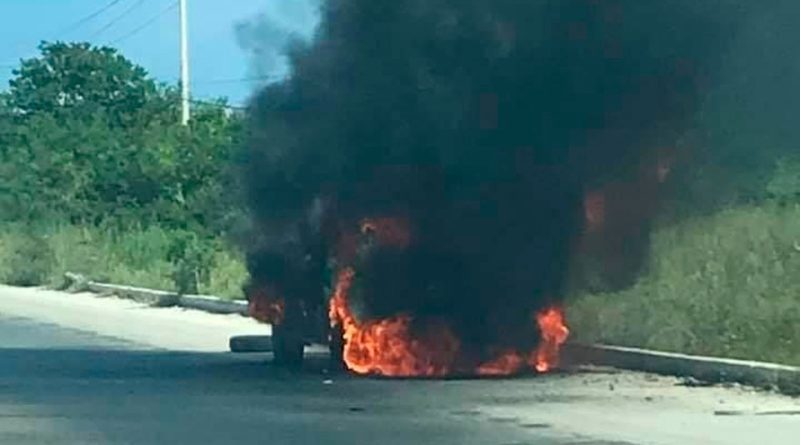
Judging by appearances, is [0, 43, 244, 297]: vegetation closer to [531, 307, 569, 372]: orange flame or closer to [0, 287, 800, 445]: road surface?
[0, 287, 800, 445]: road surface

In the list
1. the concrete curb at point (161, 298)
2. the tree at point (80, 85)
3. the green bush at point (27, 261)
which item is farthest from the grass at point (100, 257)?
the tree at point (80, 85)

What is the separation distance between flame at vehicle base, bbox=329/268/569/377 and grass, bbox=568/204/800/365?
2.66 ft

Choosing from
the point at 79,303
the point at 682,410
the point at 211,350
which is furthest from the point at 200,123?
the point at 682,410

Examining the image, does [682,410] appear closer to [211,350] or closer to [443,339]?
[443,339]

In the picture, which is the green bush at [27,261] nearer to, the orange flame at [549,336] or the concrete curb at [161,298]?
the concrete curb at [161,298]

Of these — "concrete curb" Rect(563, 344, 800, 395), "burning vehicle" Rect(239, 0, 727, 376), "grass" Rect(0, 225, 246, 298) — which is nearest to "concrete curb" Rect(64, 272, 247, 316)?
"grass" Rect(0, 225, 246, 298)

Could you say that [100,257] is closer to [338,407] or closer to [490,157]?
Answer: [490,157]

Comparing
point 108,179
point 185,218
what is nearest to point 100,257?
point 185,218

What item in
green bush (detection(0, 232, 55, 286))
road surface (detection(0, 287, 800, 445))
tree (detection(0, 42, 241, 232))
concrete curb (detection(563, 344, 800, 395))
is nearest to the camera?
road surface (detection(0, 287, 800, 445))

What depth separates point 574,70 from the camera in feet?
66.2

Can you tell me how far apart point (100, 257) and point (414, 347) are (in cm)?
3069

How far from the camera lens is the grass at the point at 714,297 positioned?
20734mm

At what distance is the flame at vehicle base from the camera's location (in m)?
20.4

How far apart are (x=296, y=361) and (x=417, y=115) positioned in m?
3.52
